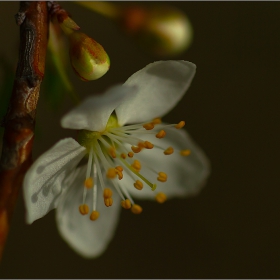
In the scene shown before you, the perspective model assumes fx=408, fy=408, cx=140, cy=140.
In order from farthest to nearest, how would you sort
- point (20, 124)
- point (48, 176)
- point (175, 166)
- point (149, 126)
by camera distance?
1. point (175, 166)
2. point (149, 126)
3. point (48, 176)
4. point (20, 124)

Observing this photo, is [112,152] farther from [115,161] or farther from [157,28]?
[157,28]

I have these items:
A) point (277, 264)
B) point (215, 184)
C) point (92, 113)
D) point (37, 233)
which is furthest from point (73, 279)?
point (92, 113)

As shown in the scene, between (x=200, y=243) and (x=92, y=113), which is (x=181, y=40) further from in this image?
(x=200, y=243)

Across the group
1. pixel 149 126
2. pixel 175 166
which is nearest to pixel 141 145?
pixel 149 126

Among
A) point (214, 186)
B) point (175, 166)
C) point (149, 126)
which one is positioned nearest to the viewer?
point (149, 126)

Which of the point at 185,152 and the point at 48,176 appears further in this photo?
the point at 185,152

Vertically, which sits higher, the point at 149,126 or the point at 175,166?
the point at 149,126

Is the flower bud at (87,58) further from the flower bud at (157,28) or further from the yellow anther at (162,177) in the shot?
the yellow anther at (162,177)
